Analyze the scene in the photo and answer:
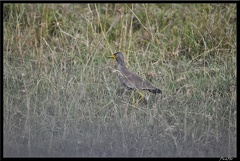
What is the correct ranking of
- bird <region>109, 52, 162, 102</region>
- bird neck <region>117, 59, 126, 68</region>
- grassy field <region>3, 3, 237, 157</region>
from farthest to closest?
bird neck <region>117, 59, 126, 68</region>
bird <region>109, 52, 162, 102</region>
grassy field <region>3, 3, 237, 157</region>

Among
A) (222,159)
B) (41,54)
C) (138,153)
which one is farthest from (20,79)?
(222,159)

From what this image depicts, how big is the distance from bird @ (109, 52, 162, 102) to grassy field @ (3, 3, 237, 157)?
0.45 ft

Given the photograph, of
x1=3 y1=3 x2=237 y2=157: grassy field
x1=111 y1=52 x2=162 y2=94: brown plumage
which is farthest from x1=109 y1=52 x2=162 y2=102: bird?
x1=3 y1=3 x2=237 y2=157: grassy field

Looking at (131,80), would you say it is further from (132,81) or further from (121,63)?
(121,63)

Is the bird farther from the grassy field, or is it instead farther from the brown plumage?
the grassy field

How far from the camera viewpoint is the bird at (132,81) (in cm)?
593

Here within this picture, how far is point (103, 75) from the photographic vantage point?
21.2ft

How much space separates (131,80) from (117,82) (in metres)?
0.43

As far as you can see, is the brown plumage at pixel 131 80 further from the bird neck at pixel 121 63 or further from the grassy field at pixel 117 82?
the grassy field at pixel 117 82

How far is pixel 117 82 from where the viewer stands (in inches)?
256

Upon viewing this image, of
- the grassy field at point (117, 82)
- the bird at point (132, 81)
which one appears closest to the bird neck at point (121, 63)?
the bird at point (132, 81)

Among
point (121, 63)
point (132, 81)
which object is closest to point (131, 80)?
point (132, 81)

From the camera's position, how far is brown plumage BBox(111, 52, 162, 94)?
19.5ft

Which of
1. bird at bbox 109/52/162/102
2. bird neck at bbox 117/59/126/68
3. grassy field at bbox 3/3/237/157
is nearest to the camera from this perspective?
grassy field at bbox 3/3/237/157
